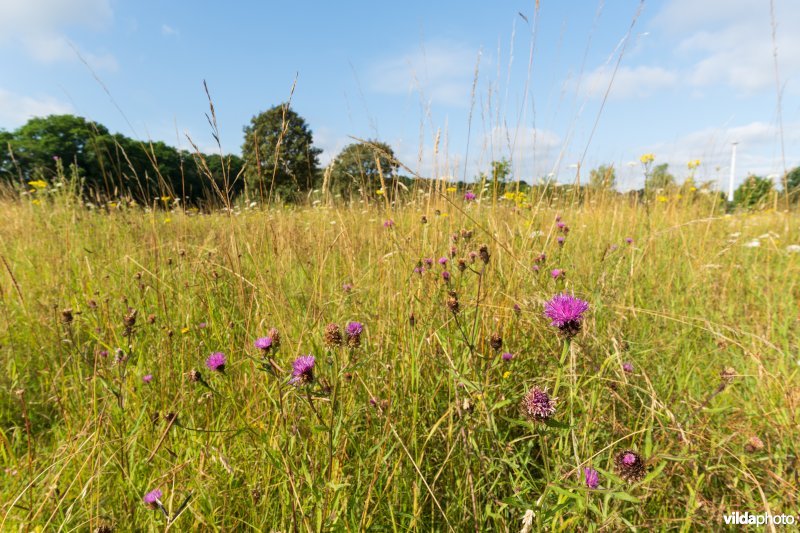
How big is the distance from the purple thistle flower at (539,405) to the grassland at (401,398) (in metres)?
0.03

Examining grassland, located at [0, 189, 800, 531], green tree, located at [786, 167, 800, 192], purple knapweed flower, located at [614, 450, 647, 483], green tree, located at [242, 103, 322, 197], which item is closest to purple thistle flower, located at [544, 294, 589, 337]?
grassland, located at [0, 189, 800, 531]

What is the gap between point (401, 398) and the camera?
3.92 feet

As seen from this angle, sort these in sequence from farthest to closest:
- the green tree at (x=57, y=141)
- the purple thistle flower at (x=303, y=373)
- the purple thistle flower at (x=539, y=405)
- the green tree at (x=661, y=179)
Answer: the green tree at (x=57, y=141) → the green tree at (x=661, y=179) → the purple thistle flower at (x=303, y=373) → the purple thistle flower at (x=539, y=405)

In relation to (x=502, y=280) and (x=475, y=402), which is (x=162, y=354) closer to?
(x=475, y=402)

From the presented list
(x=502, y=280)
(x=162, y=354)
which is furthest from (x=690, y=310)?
(x=162, y=354)

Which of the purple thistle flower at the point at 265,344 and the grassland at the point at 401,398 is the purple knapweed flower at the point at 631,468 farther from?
the purple thistle flower at the point at 265,344

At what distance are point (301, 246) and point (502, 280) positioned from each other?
148 centimetres

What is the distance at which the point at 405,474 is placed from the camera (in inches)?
39.9

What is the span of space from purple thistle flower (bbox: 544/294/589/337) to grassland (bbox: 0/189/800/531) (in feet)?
0.42

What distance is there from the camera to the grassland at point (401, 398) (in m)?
0.90

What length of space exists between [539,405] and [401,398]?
55 cm

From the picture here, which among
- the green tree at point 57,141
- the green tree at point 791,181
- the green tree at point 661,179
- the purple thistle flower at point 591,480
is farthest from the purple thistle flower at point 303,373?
the green tree at point 57,141

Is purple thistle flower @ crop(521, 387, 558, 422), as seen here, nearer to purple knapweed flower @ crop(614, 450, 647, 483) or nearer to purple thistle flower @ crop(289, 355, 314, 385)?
purple knapweed flower @ crop(614, 450, 647, 483)

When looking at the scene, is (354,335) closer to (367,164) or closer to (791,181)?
(367,164)
